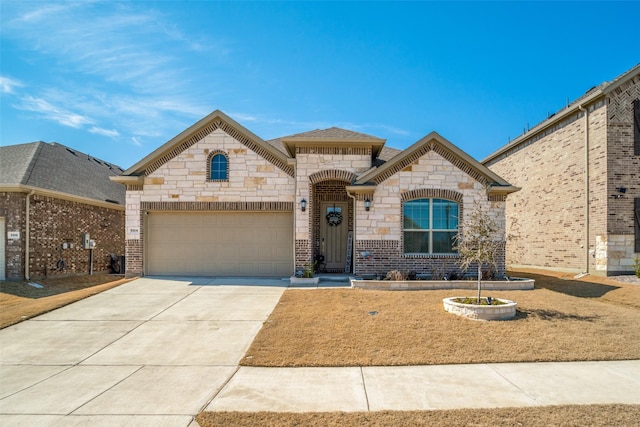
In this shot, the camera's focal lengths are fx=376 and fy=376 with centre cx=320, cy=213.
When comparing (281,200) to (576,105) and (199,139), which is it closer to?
(199,139)

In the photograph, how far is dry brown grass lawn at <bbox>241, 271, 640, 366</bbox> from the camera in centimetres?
613

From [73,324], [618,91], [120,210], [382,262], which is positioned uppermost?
[618,91]

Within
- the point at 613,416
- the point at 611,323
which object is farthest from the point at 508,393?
the point at 611,323

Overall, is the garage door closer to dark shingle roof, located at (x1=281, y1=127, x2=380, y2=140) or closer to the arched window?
the arched window

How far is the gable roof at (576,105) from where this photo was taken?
44.7ft

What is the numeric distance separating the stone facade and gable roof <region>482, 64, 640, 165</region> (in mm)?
20501

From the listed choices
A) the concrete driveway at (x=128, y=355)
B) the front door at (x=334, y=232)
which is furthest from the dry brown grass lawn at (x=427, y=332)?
the front door at (x=334, y=232)

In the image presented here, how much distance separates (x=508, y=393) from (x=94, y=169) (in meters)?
20.1

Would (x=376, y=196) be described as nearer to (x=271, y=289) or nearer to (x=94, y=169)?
(x=271, y=289)

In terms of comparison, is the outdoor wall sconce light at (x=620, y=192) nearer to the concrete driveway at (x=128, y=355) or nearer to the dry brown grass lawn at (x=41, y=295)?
the concrete driveway at (x=128, y=355)

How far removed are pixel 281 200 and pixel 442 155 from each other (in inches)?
218

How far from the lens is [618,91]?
543 inches

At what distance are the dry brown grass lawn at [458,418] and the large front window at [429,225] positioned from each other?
7.80 meters

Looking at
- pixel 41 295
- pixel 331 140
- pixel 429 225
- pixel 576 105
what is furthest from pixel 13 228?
pixel 576 105
